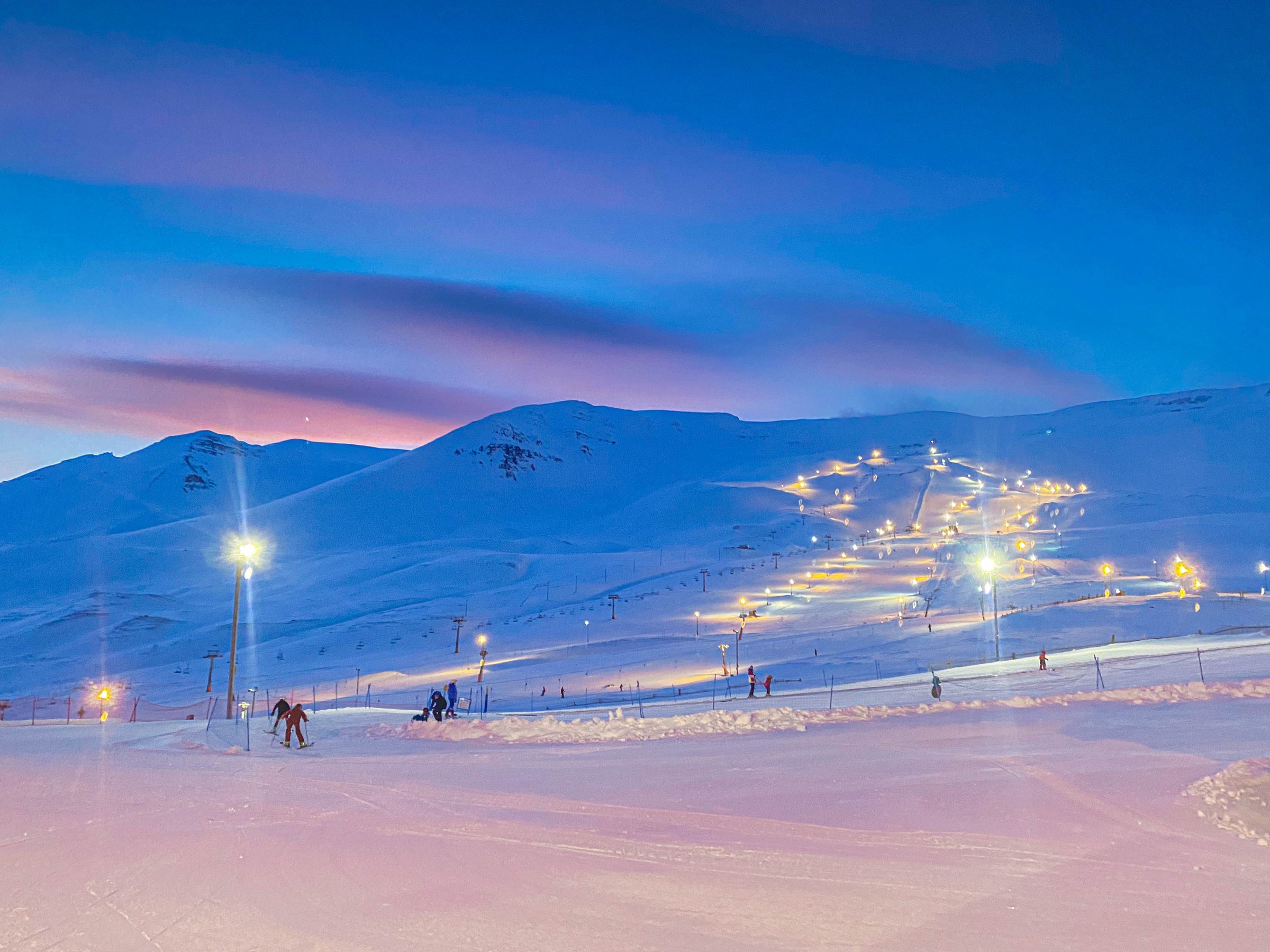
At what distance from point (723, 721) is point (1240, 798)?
33.9 feet

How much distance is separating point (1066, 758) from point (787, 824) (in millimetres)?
6204

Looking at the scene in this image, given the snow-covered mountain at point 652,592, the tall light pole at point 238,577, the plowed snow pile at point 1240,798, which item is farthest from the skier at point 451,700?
the snow-covered mountain at point 652,592

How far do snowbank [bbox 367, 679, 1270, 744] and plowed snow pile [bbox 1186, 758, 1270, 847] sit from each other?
24.3 ft

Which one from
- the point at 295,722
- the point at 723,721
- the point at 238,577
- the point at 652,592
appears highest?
the point at 652,592

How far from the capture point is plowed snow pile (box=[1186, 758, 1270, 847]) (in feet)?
36.4

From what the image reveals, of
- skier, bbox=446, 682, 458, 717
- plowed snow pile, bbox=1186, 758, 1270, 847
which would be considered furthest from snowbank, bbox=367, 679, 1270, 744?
plowed snow pile, bbox=1186, 758, 1270, 847

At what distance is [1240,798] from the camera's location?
12141 mm

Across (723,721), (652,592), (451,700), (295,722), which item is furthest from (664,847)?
(652,592)

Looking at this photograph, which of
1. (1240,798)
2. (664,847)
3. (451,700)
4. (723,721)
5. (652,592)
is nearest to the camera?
(664,847)

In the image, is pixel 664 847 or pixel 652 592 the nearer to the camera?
pixel 664 847

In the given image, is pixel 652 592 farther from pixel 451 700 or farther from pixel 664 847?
pixel 664 847

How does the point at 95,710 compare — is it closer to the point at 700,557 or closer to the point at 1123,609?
the point at 1123,609

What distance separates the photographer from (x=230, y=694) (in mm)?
26812

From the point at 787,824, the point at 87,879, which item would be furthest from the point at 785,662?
the point at 87,879
